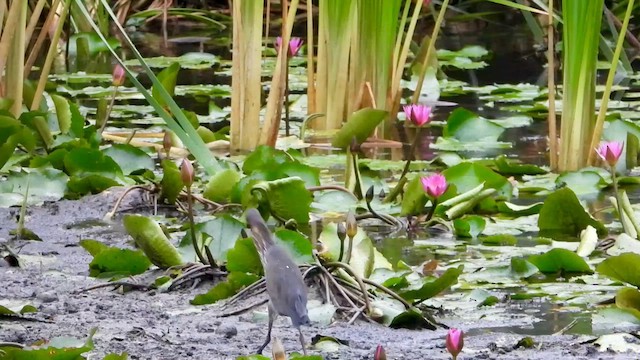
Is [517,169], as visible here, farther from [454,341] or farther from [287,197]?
[454,341]

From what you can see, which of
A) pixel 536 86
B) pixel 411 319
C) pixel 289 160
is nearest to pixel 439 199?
pixel 289 160

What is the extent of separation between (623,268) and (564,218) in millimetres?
763

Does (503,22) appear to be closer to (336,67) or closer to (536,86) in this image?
(536,86)

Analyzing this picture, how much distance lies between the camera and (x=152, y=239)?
305cm

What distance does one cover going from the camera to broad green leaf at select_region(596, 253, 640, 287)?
9.09ft

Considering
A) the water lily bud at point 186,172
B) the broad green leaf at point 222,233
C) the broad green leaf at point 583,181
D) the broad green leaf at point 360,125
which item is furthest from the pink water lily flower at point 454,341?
the broad green leaf at point 360,125

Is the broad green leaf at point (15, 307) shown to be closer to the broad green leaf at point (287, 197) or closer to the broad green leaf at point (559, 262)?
the broad green leaf at point (287, 197)

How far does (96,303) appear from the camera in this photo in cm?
281

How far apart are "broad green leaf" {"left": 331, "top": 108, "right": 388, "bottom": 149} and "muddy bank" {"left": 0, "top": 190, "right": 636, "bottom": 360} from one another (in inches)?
61.5

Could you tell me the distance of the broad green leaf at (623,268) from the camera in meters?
2.77

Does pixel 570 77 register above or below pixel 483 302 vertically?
above

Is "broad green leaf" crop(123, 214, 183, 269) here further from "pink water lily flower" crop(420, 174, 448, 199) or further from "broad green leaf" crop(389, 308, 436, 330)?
"pink water lily flower" crop(420, 174, 448, 199)

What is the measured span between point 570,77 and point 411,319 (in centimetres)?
182

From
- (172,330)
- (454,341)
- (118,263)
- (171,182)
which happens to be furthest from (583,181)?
(454,341)
